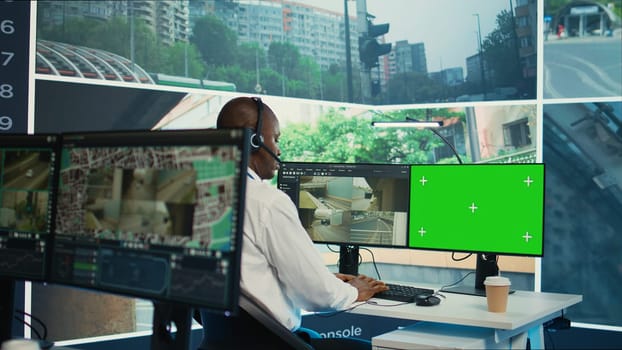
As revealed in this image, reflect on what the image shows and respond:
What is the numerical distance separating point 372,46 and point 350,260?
187cm

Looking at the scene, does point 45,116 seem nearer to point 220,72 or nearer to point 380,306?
point 220,72

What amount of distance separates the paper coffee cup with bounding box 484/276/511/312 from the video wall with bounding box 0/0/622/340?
69.7 inches

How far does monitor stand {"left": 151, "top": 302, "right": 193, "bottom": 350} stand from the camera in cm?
153

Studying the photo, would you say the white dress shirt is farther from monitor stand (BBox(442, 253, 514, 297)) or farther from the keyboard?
monitor stand (BBox(442, 253, 514, 297))

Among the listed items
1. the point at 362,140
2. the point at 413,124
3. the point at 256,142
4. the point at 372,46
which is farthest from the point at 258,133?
the point at 372,46

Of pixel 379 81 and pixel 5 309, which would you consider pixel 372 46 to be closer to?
pixel 379 81

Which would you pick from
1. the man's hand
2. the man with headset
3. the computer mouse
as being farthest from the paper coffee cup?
the man with headset

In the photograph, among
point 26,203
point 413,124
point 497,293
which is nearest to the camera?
point 26,203

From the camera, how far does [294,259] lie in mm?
1925

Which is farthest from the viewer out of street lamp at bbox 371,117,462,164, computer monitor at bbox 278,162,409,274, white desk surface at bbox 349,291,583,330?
street lamp at bbox 371,117,462,164

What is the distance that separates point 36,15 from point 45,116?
0.46 m

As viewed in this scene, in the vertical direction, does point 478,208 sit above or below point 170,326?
above

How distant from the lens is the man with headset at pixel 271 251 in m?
1.88

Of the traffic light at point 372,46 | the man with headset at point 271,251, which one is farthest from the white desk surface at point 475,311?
the traffic light at point 372,46
